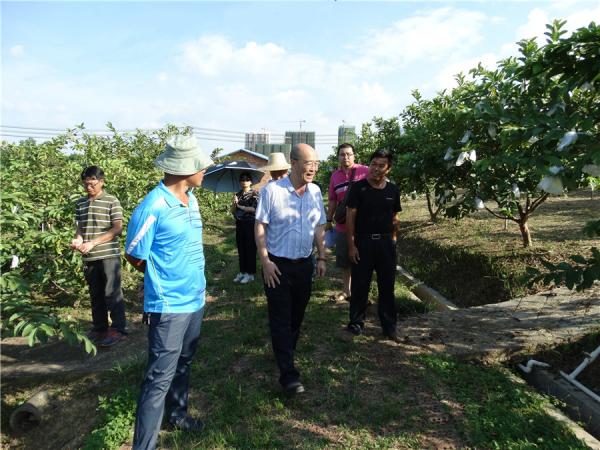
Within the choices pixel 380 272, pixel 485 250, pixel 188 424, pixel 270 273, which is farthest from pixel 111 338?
pixel 485 250

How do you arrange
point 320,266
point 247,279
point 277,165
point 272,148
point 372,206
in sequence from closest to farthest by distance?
point 320,266, point 372,206, point 277,165, point 247,279, point 272,148

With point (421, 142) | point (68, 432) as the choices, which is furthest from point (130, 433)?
point (421, 142)

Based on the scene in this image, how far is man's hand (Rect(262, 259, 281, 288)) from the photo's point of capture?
3.21 m

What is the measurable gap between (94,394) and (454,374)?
3140 millimetres

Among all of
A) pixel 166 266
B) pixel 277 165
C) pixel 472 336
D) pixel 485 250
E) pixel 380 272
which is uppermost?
pixel 277 165

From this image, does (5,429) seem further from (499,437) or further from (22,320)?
(499,437)

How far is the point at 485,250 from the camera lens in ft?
22.3

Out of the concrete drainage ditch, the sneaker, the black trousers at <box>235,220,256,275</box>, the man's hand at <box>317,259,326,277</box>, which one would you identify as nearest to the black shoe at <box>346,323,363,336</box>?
the man's hand at <box>317,259,326,277</box>

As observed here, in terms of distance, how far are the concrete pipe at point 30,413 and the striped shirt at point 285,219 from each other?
2.50 m

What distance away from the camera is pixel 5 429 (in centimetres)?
405

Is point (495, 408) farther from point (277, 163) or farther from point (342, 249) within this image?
point (277, 163)

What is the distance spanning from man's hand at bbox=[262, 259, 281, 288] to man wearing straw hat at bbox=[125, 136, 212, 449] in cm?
53

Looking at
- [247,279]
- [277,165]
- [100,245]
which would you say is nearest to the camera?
[100,245]

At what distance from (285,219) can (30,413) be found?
2.90m
